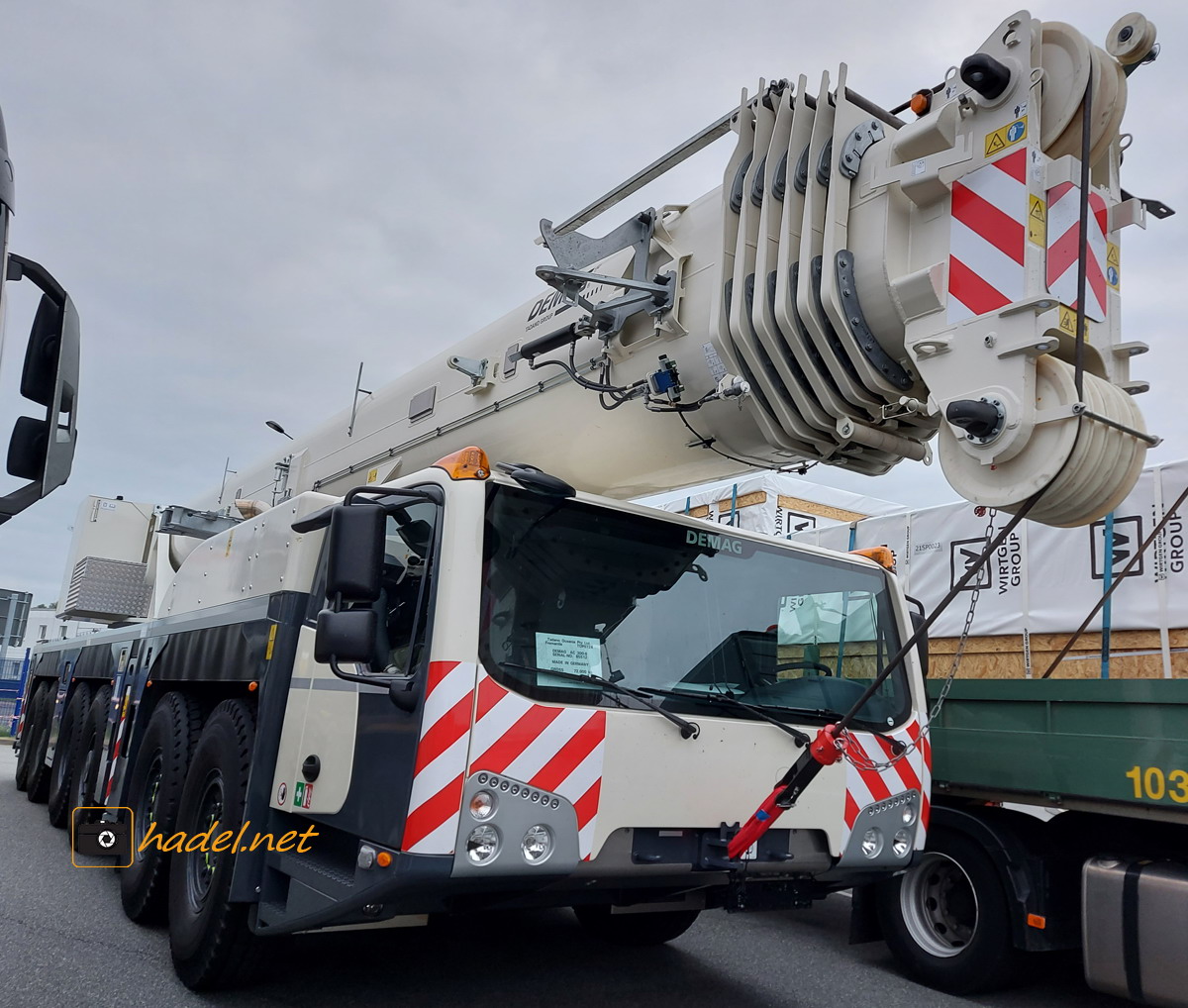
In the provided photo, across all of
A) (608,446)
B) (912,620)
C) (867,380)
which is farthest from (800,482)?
(867,380)

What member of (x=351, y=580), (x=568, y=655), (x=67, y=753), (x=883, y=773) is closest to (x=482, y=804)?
(x=568, y=655)

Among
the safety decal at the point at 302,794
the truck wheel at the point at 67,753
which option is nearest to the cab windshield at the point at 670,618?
the safety decal at the point at 302,794

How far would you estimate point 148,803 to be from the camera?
5141 millimetres

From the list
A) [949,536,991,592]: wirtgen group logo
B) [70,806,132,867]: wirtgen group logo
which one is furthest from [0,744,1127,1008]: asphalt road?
[949,536,991,592]: wirtgen group logo

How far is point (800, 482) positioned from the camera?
9.93 m

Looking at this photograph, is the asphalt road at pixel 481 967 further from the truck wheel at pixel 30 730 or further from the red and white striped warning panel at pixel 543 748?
the truck wheel at pixel 30 730

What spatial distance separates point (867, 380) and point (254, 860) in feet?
9.40

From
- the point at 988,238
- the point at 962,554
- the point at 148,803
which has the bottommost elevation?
the point at 148,803

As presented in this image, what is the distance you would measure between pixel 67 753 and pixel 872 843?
20.5 ft

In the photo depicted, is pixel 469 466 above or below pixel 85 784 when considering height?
above

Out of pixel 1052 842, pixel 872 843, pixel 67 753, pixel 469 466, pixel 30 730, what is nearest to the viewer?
pixel 469 466

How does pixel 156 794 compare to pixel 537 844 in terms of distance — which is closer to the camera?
pixel 537 844

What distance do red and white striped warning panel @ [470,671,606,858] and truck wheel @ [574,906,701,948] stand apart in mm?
2026

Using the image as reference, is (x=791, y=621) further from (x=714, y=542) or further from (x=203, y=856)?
(x=203, y=856)
